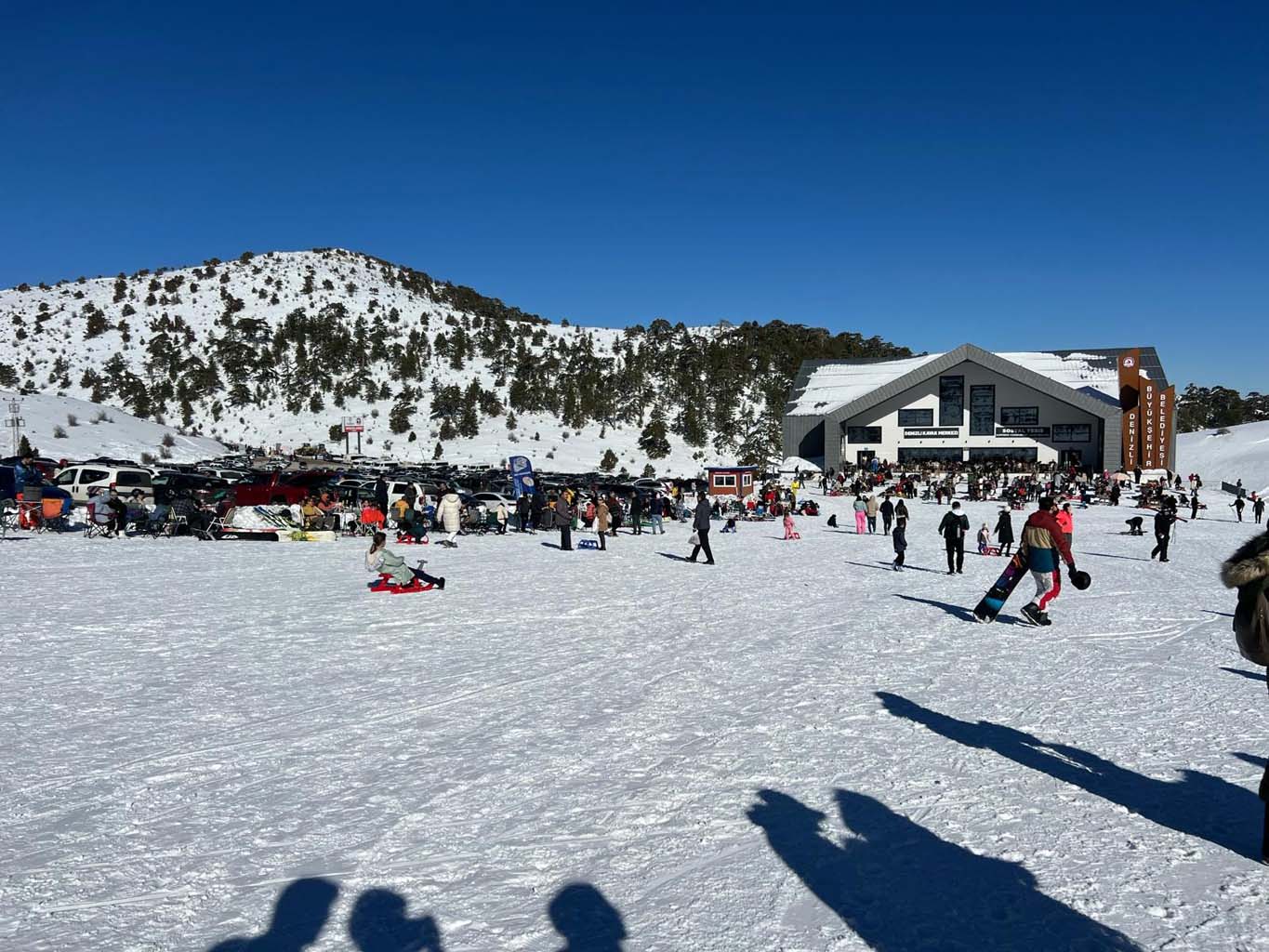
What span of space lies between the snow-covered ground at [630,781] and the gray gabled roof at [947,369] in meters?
49.8

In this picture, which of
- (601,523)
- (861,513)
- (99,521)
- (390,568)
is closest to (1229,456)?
(861,513)

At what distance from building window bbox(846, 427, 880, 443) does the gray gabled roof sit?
1.70 m

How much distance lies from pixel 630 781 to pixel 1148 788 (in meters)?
2.83

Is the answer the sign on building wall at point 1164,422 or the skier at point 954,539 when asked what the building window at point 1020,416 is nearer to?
the sign on building wall at point 1164,422

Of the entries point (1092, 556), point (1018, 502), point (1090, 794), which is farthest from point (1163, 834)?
point (1018, 502)

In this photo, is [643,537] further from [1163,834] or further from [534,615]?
[1163,834]

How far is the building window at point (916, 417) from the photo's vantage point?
5966cm

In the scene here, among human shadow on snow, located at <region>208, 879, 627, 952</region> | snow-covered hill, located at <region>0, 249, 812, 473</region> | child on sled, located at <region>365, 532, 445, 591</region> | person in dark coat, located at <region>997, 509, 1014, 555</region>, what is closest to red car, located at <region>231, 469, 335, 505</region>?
child on sled, located at <region>365, 532, 445, 591</region>

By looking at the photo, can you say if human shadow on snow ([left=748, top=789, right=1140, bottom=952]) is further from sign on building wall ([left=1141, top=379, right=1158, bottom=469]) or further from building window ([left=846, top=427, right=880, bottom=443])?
building window ([left=846, top=427, right=880, bottom=443])

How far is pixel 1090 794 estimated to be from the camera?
4527 millimetres


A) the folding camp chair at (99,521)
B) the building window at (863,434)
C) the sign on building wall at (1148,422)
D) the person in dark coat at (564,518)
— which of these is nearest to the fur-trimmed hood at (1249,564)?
the person in dark coat at (564,518)

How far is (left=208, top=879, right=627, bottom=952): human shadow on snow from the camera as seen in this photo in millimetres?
3160

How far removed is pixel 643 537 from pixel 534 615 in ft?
39.6

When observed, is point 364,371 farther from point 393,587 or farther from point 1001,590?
point 1001,590
